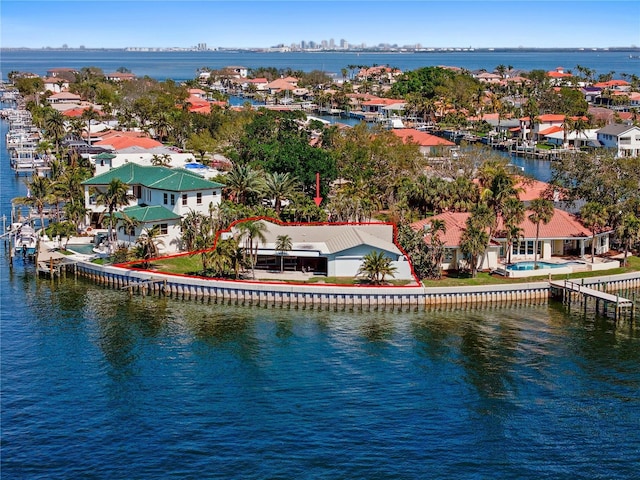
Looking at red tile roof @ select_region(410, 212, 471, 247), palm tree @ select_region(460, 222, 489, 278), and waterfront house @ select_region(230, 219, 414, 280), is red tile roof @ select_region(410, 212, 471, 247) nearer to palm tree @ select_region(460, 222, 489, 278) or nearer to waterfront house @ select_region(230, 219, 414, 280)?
palm tree @ select_region(460, 222, 489, 278)

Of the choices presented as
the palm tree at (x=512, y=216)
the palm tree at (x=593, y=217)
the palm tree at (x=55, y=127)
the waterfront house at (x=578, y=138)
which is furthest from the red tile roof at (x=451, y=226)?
the waterfront house at (x=578, y=138)

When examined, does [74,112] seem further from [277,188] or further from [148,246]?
[148,246]

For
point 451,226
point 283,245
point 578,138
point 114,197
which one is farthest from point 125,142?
point 578,138

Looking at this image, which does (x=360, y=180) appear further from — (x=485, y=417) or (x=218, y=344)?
(x=485, y=417)

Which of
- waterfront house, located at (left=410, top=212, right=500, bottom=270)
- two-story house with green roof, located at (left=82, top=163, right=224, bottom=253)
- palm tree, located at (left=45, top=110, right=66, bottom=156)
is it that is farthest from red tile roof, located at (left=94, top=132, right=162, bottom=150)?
waterfront house, located at (left=410, top=212, right=500, bottom=270)

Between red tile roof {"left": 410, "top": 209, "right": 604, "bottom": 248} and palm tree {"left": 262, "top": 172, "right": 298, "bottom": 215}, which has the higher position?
palm tree {"left": 262, "top": 172, "right": 298, "bottom": 215}

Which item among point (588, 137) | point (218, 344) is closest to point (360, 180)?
point (218, 344)
